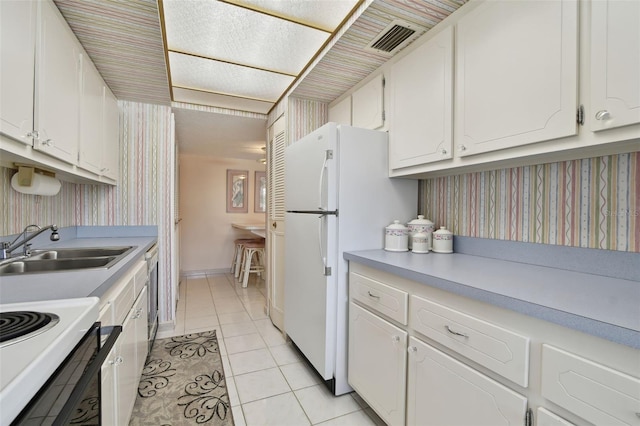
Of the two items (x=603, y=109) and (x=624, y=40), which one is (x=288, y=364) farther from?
(x=624, y=40)

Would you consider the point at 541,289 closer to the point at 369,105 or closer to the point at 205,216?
the point at 369,105

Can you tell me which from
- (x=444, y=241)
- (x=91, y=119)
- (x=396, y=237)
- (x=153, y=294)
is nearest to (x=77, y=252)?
(x=153, y=294)

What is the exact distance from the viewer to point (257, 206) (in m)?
5.51

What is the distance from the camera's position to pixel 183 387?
1884 mm

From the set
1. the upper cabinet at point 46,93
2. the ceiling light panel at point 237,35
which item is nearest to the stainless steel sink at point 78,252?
the upper cabinet at point 46,93

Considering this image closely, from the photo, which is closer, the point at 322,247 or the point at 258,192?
→ the point at 322,247

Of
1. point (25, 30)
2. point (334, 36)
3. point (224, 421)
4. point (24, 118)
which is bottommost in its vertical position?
point (224, 421)

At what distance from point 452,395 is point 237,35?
220 centimetres

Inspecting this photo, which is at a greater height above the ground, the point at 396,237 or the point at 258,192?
the point at 258,192

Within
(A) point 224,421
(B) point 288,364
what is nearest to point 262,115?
(B) point 288,364

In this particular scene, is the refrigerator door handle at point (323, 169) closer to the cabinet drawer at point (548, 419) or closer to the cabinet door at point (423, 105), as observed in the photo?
the cabinet door at point (423, 105)

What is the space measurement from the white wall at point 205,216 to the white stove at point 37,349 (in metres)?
4.43

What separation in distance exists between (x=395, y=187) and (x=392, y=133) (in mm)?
358

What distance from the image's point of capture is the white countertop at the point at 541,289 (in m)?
0.72
